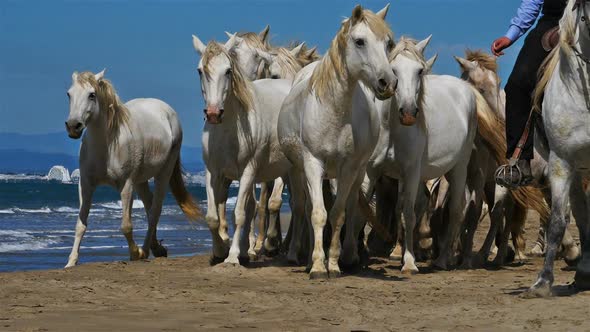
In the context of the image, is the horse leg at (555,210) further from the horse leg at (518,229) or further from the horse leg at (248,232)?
the horse leg at (518,229)

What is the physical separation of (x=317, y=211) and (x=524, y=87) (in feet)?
6.71

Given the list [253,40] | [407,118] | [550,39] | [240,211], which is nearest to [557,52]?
[550,39]

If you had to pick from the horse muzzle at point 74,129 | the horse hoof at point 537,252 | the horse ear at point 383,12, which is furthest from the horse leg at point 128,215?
the horse hoof at point 537,252

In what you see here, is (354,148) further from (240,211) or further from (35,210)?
(35,210)

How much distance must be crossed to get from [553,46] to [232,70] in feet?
11.1

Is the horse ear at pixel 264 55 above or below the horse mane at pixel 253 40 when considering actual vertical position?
below

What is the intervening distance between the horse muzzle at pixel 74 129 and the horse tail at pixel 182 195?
2.35 metres


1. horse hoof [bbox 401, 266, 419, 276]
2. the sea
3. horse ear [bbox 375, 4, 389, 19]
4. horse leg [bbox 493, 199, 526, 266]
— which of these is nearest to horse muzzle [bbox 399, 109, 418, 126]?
horse ear [bbox 375, 4, 389, 19]

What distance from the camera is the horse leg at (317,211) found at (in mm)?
9672

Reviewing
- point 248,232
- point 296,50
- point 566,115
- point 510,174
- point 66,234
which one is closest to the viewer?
point 566,115

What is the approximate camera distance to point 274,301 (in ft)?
26.5

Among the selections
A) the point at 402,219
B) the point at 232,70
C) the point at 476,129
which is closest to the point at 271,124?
the point at 232,70

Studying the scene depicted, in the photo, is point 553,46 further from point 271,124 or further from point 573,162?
point 271,124

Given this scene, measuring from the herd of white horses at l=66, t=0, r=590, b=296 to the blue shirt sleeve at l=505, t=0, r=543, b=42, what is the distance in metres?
0.56
